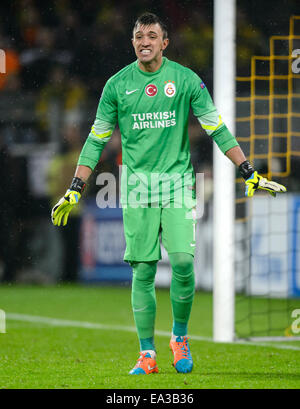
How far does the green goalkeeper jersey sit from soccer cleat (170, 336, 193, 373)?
793 mm

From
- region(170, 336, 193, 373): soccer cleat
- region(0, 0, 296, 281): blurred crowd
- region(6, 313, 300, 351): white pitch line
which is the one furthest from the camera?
region(0, 0, 296, 281): blurred crowd

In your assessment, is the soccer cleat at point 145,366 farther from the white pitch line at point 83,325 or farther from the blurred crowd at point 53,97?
the blurred crowd at point 53,97

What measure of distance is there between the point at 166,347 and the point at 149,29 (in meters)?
2.56

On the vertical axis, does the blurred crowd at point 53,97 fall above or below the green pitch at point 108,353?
above

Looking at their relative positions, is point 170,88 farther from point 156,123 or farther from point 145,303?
point 145,303

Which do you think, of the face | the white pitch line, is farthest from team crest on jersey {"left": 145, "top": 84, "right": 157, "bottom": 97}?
the white pitch line

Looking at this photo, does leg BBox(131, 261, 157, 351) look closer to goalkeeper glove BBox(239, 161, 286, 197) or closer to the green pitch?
the green pitch

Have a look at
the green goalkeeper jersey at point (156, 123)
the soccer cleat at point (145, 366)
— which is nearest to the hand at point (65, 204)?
the green goalkeeper jersey at point (156, 123)

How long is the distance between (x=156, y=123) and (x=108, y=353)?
6.07 feet

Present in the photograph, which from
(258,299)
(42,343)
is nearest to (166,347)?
(42,343)

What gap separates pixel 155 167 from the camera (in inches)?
189

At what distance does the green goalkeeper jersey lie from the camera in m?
4.80

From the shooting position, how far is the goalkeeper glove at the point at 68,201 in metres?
4.72
